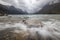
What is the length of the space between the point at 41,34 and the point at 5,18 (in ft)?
3.57

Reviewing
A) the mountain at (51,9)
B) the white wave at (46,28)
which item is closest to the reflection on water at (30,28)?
the white wave at (46,28)

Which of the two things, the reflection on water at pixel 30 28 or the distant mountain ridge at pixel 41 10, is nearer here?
the reflection on water at pixel 30 28

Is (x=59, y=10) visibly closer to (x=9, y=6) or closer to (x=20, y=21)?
(x=20, y=21)

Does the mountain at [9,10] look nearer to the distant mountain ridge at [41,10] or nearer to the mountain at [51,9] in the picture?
the distant mountain ridge at [41,10]

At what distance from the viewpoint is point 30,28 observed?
2180 mm

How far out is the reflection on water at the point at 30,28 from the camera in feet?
6.43

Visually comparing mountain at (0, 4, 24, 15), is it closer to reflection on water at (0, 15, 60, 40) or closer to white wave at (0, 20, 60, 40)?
reflection on water at (0, 15, 60, 40)

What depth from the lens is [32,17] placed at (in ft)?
8.41

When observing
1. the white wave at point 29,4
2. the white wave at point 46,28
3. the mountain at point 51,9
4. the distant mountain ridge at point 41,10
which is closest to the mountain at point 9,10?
the distant mountain ridge at point 41,10

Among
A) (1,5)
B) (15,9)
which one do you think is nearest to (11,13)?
(15,9)

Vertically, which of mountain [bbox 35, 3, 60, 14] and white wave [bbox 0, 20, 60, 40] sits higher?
mountain [bbox 35, 3, 60, 14]

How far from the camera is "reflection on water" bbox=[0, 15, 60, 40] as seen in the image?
196cm

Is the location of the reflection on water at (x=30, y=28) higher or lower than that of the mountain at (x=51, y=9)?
lower

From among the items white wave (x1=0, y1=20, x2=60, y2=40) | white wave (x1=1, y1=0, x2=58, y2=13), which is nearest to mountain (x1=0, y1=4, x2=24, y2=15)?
white wave (x1=1, y1=0, x2=58, y2=13)
